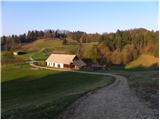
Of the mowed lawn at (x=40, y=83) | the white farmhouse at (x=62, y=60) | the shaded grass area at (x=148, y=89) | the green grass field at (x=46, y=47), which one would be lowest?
the mowed lawn at (x=40, y=83)

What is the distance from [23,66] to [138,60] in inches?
509

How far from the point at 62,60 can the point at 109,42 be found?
27.5ft

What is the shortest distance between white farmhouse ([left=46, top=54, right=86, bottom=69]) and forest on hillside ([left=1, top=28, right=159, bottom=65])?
2963 mm

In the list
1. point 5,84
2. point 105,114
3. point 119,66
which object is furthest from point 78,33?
point 5,84

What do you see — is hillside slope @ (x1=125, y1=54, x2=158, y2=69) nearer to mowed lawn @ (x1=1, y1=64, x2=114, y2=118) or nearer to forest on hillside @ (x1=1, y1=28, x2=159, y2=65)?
forest on hillside @ (x1=1, y1=28, x2=159, y2=65)

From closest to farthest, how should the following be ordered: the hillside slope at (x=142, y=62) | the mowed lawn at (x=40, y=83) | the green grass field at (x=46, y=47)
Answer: the mowed lawn at (x=40, y=83), the hillside slope at (x=142, y=62), the green grass field at (x=46, y=47)

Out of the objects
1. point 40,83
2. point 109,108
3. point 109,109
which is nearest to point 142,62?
point 40,83

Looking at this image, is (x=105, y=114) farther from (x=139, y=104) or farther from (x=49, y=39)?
(x=49, y=39)

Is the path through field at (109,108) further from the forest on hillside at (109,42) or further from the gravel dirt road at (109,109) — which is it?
the forest on hillside at (109,42)

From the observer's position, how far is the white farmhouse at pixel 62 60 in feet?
107

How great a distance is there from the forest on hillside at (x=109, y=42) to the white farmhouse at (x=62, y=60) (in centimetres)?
296

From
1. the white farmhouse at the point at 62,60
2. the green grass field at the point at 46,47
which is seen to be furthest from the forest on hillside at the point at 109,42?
the white farmhouse at the point at 62,60

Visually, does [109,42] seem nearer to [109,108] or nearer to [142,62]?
[142,62]

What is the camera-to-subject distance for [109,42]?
93.0ft
